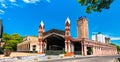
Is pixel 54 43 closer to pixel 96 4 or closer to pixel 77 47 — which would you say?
pixel 77 47

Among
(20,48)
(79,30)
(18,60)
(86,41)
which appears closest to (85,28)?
(79,30)

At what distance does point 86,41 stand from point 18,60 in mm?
32132

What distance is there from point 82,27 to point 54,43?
1377 cm

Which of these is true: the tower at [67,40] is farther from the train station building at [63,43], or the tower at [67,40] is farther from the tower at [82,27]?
the tower at [82,27]

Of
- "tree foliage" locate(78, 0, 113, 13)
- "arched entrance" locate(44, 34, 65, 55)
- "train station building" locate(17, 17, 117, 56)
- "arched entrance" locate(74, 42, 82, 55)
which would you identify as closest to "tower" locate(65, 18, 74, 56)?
"train station building" locate(17, 17, 117, 56)

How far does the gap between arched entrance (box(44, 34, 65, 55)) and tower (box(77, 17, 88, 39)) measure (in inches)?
475

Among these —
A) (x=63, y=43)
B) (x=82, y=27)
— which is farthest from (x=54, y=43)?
(x=82, y=27)

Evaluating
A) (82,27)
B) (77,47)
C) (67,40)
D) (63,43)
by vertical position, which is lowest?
(77,47)

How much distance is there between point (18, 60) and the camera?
29078 millimetres

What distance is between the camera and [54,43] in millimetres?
63094

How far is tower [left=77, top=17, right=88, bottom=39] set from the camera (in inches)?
2793

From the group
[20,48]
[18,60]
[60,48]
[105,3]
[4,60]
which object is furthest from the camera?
[20,48]

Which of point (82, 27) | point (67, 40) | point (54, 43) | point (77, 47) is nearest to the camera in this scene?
point (67, 40)

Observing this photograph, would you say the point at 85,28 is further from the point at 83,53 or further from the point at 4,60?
the point at 4,60
